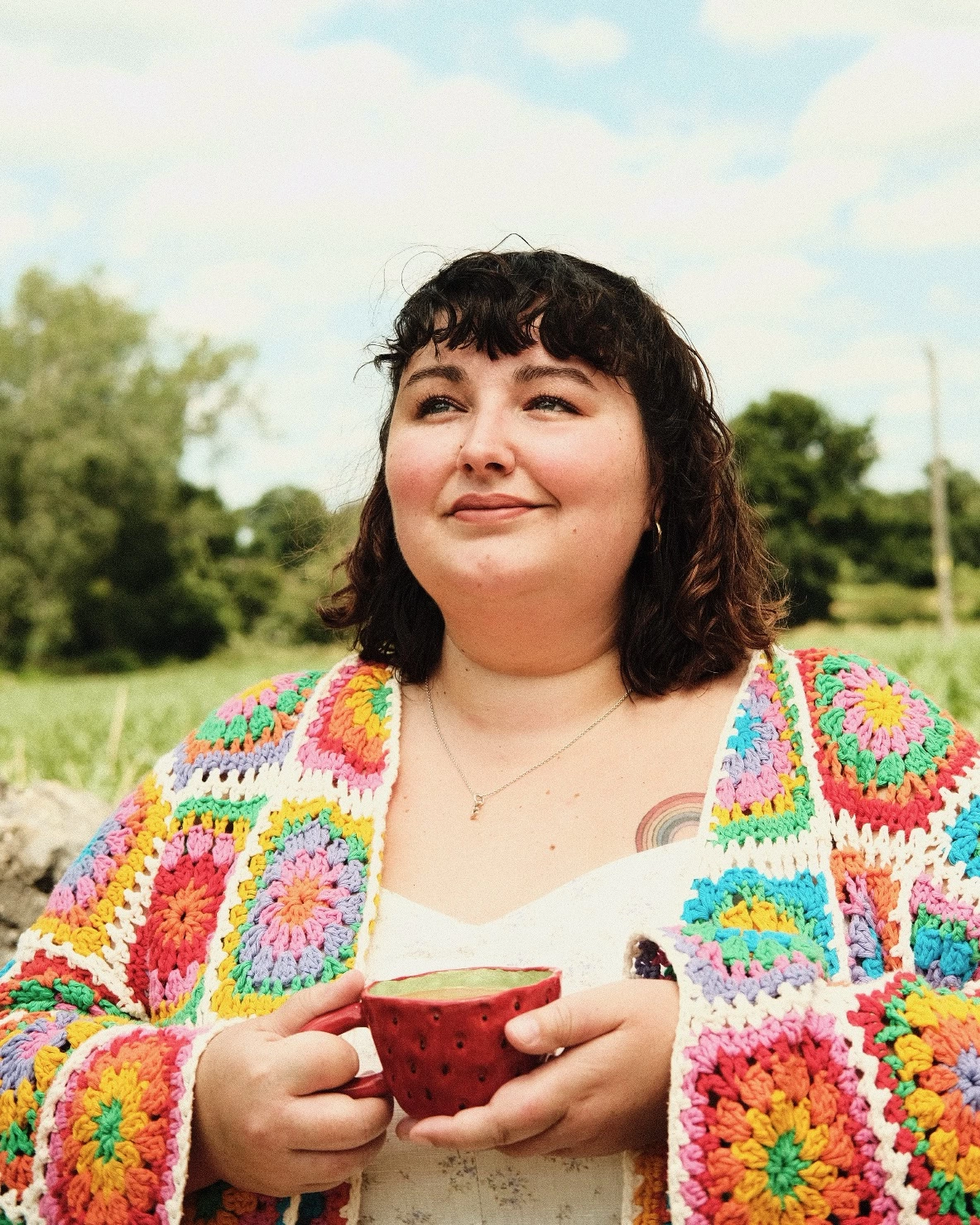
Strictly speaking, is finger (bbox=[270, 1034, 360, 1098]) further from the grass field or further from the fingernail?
the grass field

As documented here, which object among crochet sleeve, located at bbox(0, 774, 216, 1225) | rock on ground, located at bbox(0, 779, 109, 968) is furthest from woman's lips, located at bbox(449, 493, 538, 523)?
rock on ground, located at bbox(0, 779, 109, 968)

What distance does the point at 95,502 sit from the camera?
102 ft

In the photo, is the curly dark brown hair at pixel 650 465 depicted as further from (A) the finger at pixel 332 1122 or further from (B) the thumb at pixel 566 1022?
(A) the finger at pixel 332 1122

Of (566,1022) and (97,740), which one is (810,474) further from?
(566,1022)

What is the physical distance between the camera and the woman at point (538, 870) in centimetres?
133

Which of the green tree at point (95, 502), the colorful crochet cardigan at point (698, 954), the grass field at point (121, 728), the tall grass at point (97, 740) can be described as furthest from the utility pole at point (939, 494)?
the colorful crochet cardigan at point (698, 954)

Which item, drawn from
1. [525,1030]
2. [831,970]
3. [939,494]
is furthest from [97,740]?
[939,494]

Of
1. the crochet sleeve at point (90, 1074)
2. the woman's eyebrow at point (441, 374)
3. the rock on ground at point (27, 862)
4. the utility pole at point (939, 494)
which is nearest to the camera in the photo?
the crochet sleeve at point (90, 1074)

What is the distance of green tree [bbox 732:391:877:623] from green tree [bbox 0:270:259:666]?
699 inches

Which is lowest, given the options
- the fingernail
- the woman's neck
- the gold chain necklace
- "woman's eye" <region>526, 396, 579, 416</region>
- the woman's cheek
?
the fingernail

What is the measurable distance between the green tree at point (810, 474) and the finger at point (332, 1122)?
118 feet

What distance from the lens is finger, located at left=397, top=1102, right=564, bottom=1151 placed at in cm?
120

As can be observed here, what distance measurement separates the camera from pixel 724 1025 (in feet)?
4.42

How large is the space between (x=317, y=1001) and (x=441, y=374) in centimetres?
94
